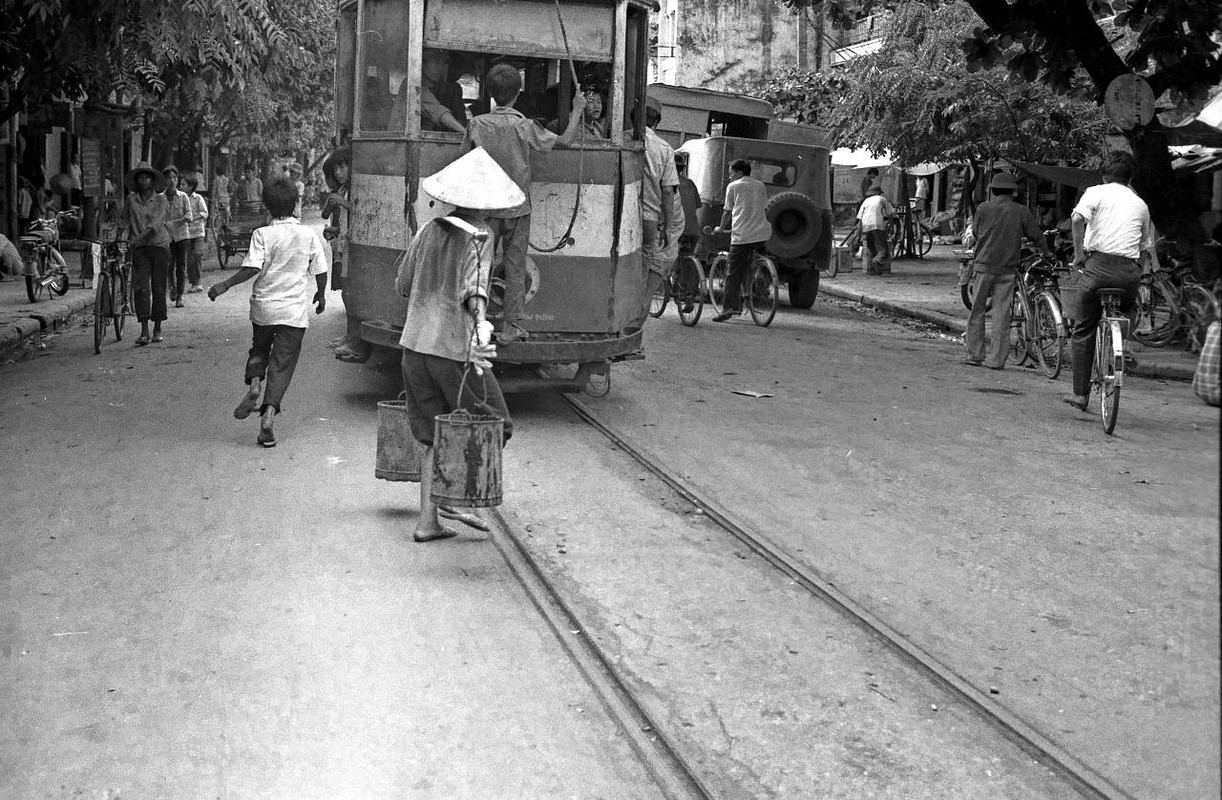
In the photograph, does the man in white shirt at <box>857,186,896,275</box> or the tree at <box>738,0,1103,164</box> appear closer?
the tree at <box>738,0,1103,164</box>

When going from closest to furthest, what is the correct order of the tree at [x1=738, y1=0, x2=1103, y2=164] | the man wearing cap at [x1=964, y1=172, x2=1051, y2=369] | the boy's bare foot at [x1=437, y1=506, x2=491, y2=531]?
the boy's bare foot at [x1=437, y1=506, x2=491, y2=531] → the man wearing cap at [x1=964, y1=172, x2=1051, y2=369] → the tree at [x1=738, y1=0, x2=1103, y2=164]

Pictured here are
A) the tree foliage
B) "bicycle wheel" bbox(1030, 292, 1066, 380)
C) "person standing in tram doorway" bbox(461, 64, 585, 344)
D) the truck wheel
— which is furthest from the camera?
the truck wheel

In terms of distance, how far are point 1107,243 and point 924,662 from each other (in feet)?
19.6

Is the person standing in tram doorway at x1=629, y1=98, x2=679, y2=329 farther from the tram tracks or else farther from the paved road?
the tram tracks

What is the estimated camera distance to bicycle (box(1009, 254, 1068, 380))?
43.3ft

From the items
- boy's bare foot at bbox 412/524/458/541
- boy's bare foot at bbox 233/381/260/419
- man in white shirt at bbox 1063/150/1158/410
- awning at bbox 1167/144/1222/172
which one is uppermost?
awning at bbox 1167/144/1222/172

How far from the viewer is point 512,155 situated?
9.55 metres

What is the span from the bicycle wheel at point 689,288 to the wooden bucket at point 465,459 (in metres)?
10.5

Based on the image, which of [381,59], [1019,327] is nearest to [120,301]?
[381,59]

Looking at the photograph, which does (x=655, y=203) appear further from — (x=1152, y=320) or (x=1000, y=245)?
(x=1152, y=320)

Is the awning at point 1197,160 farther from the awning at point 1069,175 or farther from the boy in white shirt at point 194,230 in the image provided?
the boy in white shirt at point 194,230

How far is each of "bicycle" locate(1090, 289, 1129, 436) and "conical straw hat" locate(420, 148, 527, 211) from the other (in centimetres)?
526

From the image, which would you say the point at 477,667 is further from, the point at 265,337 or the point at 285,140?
the point at 285,140

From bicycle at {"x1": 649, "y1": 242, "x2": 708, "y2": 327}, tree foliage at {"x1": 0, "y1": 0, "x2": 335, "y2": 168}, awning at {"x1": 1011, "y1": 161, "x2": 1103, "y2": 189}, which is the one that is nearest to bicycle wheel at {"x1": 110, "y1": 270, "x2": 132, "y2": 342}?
tree foliage at {"x1": 0, "y1": 0, "x2": 335, "y2": 168}
